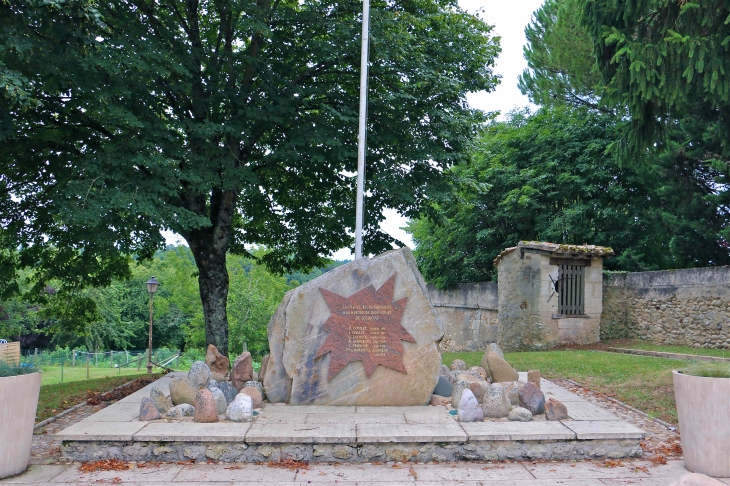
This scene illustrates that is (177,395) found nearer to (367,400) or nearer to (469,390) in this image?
(367,400)

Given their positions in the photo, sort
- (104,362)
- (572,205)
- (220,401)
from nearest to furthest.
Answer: (220,401) < (572,205) < (104,362)

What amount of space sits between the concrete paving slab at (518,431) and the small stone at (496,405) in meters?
0.34

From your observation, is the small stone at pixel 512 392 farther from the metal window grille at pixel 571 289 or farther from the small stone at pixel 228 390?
the metal window grille at pixel 571 289

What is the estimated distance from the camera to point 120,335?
3991 centimetres

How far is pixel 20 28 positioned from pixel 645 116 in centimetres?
1024

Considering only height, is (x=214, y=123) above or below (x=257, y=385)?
above

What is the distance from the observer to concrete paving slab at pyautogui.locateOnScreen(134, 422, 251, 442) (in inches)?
243

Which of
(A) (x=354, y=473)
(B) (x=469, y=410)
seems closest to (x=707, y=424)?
(B) (x=469, y=410)

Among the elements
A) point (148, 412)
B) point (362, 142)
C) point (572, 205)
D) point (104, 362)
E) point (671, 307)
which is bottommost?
point (104, 362)

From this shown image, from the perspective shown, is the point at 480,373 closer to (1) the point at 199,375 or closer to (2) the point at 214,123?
(1) the point at 199,375

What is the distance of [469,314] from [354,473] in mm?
16505

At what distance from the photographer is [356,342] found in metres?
7.81

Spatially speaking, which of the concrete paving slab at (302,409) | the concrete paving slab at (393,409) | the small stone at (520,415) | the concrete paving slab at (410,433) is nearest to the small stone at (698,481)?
the concrete paving slab at (410,433)

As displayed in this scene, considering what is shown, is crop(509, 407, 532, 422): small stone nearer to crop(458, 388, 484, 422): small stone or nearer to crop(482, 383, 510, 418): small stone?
crop(482, 383, 510, 418): small stone
